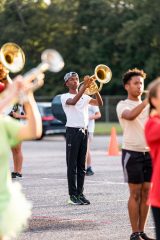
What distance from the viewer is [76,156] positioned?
11.8m

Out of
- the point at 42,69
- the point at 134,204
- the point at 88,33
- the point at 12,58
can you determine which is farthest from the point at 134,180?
the point at 88,33

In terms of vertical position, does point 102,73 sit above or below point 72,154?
above

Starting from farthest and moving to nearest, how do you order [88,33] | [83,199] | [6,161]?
1. [88,33]
2. [83,199]
3. [6,161]

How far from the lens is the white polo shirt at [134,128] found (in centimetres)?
863

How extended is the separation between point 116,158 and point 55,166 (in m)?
2.64

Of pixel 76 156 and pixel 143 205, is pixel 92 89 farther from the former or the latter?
pixel 143 205

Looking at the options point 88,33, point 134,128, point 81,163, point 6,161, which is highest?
point 6,161

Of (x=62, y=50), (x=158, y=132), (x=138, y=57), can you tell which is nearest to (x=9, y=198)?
(x=158, y=132)

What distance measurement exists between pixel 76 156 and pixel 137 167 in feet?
10.6

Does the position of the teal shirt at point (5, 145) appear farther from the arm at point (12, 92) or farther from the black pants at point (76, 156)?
the black pants at point (76, 156)

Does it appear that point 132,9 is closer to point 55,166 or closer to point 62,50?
point 62,50

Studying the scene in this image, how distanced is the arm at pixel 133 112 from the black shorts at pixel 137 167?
43cm

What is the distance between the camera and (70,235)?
920 cm

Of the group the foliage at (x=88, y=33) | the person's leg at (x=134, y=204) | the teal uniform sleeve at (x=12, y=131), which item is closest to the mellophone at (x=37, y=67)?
the teal uniform sleeve at (x=12, y=131)
